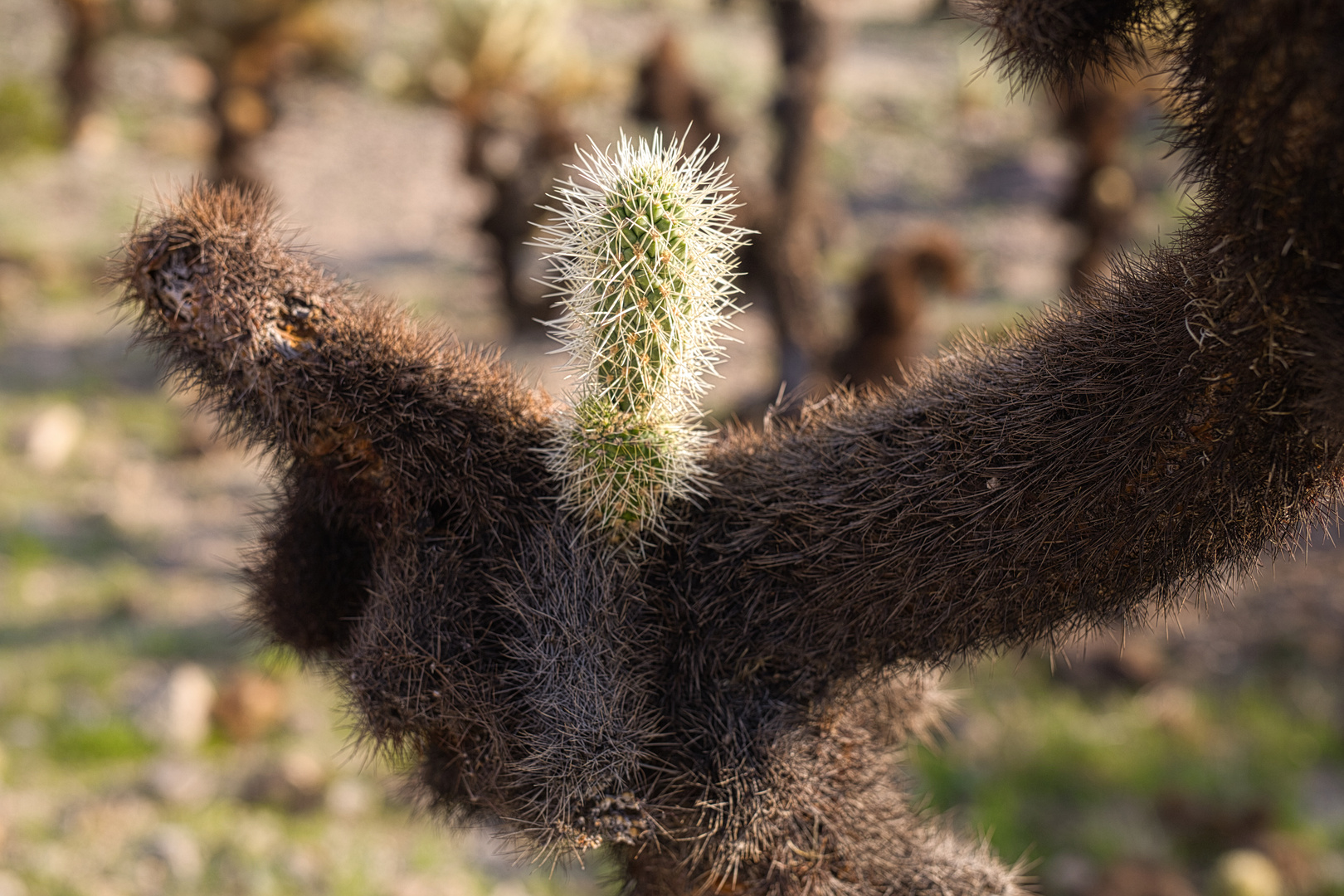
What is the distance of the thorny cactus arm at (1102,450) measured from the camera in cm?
80

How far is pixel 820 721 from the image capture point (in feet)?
3.94

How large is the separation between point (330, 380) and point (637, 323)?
0.34 m

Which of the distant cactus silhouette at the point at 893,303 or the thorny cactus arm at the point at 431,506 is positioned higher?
the thorny cactus arm at the point at 431,506

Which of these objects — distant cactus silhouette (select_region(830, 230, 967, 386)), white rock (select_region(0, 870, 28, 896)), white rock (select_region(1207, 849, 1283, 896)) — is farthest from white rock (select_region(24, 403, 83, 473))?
white rock (select_region(1207, 849, 1283, 896))

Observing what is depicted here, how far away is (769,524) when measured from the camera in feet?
3.84

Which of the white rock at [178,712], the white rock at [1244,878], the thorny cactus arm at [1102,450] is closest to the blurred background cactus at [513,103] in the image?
the white rock at [178,712]

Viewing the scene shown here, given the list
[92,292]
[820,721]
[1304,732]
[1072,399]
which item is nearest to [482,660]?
[820,721]

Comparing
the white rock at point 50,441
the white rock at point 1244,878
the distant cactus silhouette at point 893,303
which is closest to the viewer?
the white rock at point 1244,878

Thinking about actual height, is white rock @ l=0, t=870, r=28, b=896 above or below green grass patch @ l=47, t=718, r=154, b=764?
above

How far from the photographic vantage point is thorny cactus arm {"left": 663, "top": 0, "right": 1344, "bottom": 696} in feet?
2.63

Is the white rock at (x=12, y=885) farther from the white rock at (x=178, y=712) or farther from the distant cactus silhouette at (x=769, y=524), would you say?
the distant cactus silhouette at (x=769, y=524)

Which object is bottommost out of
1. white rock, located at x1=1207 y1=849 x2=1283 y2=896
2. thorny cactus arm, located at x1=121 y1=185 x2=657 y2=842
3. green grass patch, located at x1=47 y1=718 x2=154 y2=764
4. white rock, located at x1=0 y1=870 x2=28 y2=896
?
green grass patch, located at x1=47 y1=718 x2=154 y2=764

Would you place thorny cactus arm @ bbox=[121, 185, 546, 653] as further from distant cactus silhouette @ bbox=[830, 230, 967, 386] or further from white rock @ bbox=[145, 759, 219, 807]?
distant cactus silhouette @ bbox=[830, 230, 967, 386]

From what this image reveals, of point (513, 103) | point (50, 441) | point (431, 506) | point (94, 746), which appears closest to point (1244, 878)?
point (431, 506)
